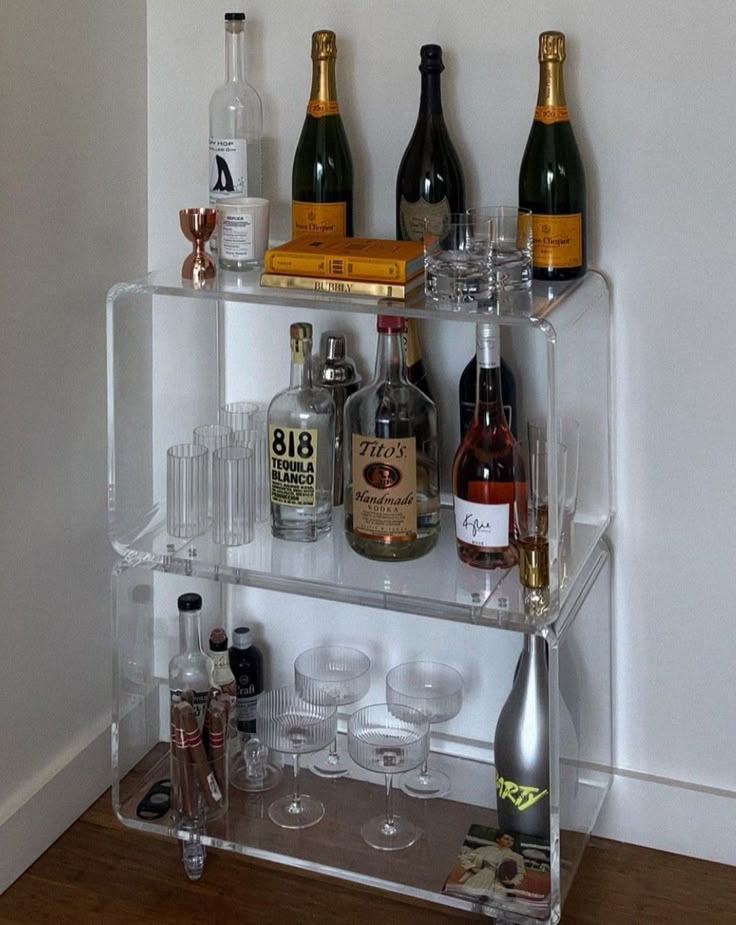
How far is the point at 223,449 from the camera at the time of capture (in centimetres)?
164

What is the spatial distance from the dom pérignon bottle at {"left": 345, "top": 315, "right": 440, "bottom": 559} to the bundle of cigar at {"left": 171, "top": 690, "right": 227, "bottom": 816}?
0.30 meters

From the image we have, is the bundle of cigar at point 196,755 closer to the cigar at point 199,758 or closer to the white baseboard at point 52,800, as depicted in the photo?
the cigar at point 199,758

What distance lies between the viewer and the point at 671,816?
5.59ft

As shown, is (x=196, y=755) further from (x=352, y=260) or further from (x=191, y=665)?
(x=352, y=260)

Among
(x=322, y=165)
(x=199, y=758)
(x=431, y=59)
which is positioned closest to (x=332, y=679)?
(x=199, y=758)

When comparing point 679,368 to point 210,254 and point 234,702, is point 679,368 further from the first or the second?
point 234,702

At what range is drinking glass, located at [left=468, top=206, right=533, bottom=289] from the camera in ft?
4.74

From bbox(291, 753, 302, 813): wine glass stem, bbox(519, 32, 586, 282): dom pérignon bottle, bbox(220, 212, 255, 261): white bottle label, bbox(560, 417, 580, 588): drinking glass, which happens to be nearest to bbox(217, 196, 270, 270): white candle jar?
bbox(220, 212, 255, 261): white bottle label

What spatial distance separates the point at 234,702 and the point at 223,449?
1.19 feet

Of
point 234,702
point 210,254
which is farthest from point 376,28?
point 234,702

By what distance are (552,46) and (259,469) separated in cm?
63

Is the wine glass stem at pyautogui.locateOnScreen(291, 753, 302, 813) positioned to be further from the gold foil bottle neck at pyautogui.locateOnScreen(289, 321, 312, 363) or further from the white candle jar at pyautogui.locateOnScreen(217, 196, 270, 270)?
the white candle jar at pyautogui.locateOnScreen(217, 196, 270, 270)

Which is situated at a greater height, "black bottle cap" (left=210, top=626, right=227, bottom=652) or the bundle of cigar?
"black bottle cap" (left=210, top=626, right=227, bottom=652)

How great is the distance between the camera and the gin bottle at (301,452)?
158 cm
